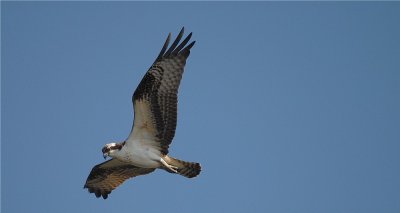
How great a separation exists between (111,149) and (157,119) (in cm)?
104

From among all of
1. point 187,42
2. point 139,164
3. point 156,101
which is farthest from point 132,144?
point 187,42

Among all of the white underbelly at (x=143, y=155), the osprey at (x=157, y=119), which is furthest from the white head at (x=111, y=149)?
the white underbelly at (x=143, y=155)

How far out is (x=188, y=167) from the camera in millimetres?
11328

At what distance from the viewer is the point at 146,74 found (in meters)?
10.4

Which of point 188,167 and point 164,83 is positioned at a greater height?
point 164,83

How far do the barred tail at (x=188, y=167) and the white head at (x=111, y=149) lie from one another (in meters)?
0.93

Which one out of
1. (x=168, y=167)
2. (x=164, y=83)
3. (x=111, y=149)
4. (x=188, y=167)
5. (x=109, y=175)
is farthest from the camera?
(x=109, y=175)

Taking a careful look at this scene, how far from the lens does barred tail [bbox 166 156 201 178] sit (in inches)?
444

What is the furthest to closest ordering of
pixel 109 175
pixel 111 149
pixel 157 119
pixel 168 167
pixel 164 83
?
pixel 109 175
pixel 111 149
pixel 168 167
pixel 157 119
pixel 164 83

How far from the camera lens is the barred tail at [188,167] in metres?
11.3

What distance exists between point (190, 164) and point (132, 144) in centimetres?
108

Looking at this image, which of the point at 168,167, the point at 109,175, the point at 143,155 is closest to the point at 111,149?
the point at 143,155

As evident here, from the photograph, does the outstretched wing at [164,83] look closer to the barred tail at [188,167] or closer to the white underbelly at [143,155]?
the white underbelly at [143,155]

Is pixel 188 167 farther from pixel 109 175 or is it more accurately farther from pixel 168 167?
pixel 109 175
